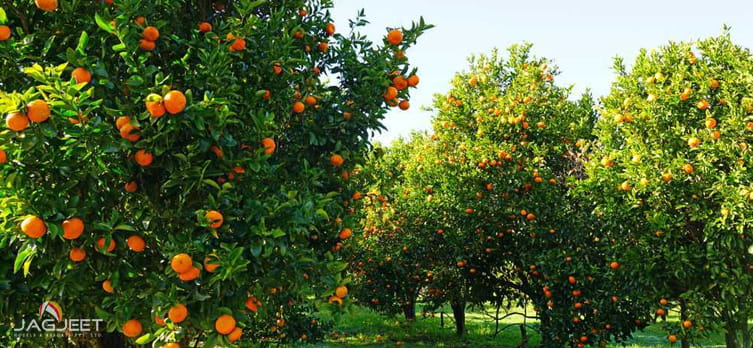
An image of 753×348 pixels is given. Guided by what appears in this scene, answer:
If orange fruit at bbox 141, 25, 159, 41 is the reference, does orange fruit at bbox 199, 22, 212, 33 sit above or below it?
above

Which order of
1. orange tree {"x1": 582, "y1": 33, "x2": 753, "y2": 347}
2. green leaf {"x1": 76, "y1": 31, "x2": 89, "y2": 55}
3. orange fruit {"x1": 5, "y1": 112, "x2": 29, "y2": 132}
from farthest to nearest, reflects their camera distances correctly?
orange tree {"x1": 582, "y1": 33, "x2": 753, "y2": 347}
green leaf {"x1": 76, "y1": 31, "x2": 89, "y2": 55}
orange fruit {"x1": 5, "y1": 112, "x2": 29, "y2": 132}

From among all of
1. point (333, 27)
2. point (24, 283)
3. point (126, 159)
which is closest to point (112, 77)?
point (126, 159)

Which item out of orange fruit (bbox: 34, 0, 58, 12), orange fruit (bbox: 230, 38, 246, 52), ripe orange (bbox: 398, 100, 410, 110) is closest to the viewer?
orange fruit (bbox: 34, 0, 58, 12)

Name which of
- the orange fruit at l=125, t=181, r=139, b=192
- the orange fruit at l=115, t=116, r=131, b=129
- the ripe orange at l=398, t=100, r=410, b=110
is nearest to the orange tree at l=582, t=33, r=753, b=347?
the ripe orange at l=398, t=100, r=410, b=110

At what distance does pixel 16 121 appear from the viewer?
2.72 m

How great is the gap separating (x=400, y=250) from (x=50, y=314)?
7000mm

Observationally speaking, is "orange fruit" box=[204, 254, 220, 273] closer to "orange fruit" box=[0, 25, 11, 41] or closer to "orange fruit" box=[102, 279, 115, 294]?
"orange fruit" box=[102, 279, 115, 294]

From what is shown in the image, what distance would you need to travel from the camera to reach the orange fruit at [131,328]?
→ 10.6 feet

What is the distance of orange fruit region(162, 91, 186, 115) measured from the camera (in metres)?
2.95

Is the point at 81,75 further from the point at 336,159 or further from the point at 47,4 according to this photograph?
the point at 336,159

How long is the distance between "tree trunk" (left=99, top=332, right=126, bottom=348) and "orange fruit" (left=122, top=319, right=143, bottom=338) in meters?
1.72

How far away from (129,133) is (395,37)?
2.23 metres

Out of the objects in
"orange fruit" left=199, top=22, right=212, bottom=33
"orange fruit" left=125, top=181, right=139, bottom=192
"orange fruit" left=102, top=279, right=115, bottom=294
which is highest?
"orange fruit" left=199, top=22, right=212, bottom=33

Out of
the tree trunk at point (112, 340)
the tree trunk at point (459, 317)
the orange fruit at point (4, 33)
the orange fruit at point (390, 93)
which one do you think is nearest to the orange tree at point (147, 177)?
the orange fruit at point (4, 33)
